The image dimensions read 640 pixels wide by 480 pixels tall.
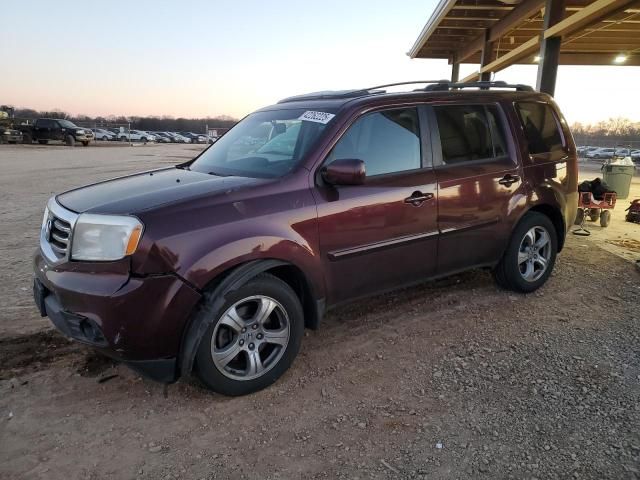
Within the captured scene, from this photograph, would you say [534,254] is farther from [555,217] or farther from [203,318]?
[203,318]

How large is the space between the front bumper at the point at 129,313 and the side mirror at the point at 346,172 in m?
1.18

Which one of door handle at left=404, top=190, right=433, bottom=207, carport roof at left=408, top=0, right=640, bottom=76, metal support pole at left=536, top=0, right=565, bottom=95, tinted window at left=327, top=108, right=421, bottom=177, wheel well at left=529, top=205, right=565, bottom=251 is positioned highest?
carport roof at left=408, top=0, right=640, bottom=76

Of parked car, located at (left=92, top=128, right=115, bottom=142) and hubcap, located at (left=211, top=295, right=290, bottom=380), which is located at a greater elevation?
parked car, located at (left=92, top=128, right=115, bottom=142)

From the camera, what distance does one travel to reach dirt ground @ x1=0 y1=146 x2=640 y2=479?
2424 mm

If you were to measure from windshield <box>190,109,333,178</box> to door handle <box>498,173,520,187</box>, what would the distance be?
1.80 metres

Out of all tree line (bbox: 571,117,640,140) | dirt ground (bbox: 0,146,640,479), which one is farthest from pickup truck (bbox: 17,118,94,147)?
tree line (bbox: 571,117,640,140)

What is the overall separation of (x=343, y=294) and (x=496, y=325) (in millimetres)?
1470

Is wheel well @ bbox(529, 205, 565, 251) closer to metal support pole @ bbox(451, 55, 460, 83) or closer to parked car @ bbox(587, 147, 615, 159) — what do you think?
metal support pole @ bbox(451, 55, 460, 83)

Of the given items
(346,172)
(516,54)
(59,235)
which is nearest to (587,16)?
(516,54)

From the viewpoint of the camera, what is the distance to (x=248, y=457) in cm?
248

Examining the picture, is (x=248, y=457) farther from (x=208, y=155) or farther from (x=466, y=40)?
(x=466, y=40)

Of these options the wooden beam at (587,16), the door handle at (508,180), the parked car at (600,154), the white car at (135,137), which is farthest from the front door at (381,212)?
the white car at (135,137)

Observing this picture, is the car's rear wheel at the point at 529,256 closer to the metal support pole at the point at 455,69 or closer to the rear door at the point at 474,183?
the rear door at the point at 474,183

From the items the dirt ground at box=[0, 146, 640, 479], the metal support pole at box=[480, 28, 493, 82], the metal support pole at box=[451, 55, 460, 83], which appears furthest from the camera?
the metal support pole at box=[451, 55, 460, 83]
